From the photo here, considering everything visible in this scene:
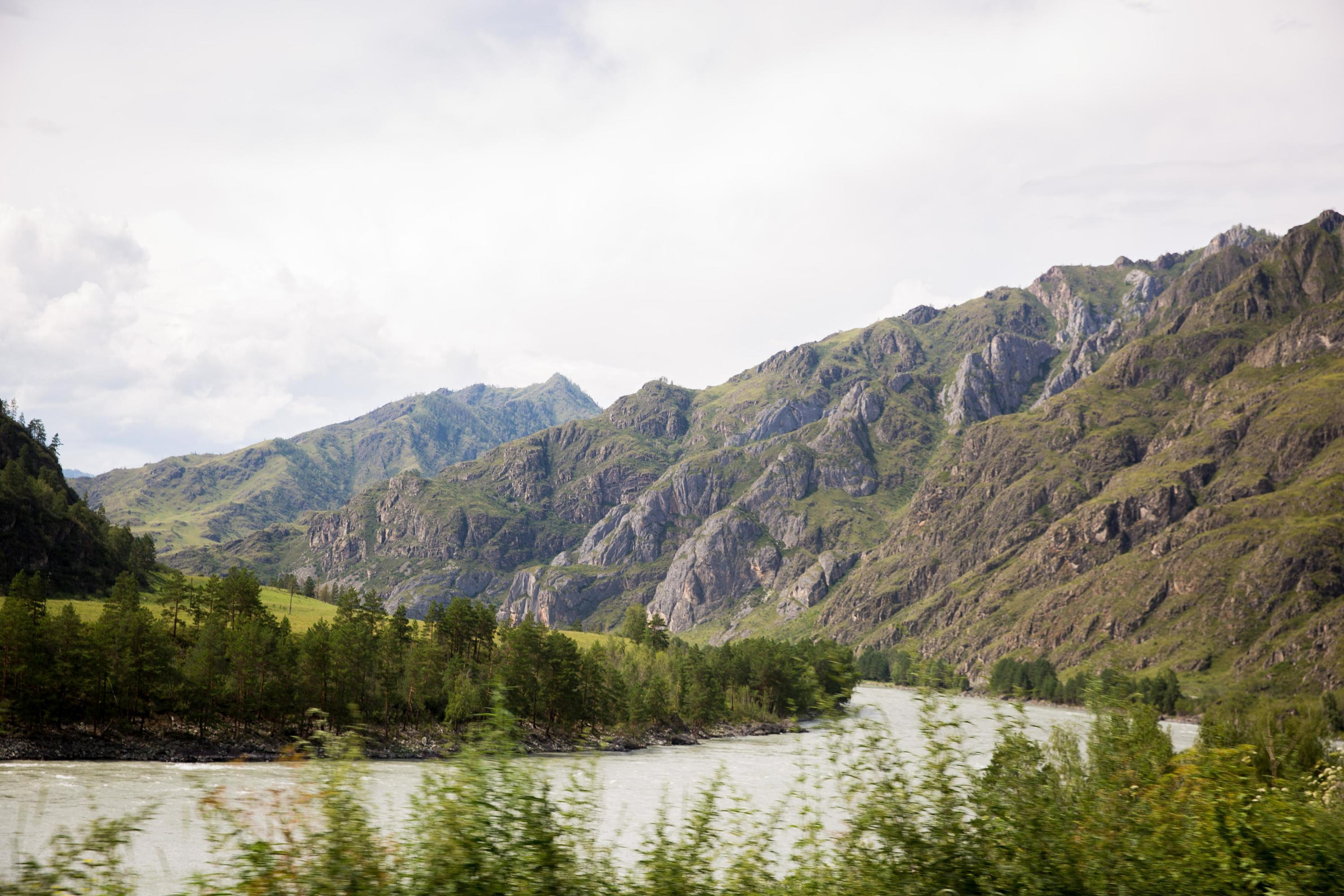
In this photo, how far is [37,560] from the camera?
137 meters

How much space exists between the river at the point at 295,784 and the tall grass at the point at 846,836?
1.11 feet

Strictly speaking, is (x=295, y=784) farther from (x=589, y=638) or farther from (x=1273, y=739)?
(x=589, y=638)

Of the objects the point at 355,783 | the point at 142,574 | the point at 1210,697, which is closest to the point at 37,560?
the point at 142,574

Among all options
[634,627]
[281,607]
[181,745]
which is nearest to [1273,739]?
[181,745]

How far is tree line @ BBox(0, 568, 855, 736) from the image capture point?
75.7m

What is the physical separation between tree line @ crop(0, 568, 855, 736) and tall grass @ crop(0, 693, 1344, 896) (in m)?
53.6

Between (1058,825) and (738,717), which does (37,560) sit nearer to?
(738,717)

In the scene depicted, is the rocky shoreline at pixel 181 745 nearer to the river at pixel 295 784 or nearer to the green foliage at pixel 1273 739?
the river at pixel 295 784

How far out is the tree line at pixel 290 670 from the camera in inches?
2980

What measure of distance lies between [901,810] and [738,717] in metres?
129

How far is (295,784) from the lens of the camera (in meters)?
8.62

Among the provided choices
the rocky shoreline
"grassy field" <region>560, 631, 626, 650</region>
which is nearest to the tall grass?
the rocky shoreline

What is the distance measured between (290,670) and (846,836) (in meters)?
91.5

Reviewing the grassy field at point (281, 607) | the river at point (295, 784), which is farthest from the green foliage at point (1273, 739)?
the grassy field at point (281, 607)
